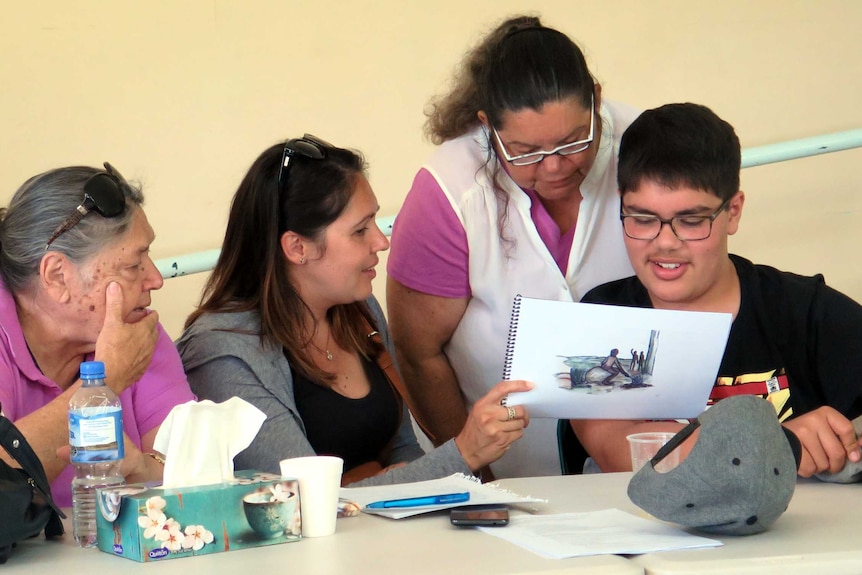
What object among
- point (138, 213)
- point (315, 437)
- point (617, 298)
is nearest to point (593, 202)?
point (617, 298)

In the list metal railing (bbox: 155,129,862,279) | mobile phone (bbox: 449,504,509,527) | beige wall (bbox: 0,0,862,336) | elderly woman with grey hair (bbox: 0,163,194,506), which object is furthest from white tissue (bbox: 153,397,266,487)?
beige wall (bbox: 0,0,862,336)

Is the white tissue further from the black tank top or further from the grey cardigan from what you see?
the black tank top

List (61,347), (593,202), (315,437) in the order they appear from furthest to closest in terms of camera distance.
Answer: (593,202) < (315,437) < (61,347)

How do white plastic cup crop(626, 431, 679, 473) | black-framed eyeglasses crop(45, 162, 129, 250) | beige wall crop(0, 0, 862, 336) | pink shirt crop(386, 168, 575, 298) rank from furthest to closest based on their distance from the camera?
beige wall crop(0, 0, 862, 336)
pink shirt crop(386, 168, 575, 298)
black-framed eyeglasses crop(45, 162, 129, 250)
white plastic cup crop(626, 431, 679, 473)

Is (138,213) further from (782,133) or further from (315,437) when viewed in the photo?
(782,133)

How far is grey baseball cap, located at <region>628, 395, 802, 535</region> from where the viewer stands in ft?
3.96

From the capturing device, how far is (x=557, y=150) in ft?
6.38

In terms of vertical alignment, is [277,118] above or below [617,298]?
above

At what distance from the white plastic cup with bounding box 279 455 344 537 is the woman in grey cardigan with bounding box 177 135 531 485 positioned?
0.57 m

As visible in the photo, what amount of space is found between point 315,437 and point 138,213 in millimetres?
553

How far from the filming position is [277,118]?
3.35m

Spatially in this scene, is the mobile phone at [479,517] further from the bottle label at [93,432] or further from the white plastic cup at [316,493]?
the bottle label at [93,432]

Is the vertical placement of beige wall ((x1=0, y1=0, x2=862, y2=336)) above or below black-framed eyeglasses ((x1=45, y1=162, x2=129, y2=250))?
above

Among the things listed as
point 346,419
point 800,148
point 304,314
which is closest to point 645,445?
point 346,419
